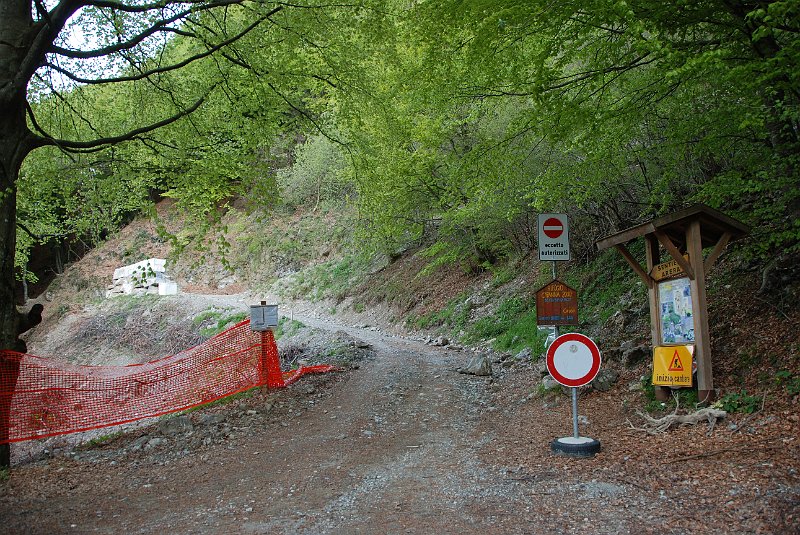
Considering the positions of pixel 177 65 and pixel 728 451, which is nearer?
pixel 728 451

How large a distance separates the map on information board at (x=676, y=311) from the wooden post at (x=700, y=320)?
6.5 inches

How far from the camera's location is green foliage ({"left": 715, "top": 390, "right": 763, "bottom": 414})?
19.1 feet

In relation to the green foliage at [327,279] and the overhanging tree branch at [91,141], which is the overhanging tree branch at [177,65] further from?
the green foliage at [327,279]

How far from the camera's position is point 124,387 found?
A: 32.4 feet

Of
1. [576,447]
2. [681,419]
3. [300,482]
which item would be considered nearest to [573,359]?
[576,447]

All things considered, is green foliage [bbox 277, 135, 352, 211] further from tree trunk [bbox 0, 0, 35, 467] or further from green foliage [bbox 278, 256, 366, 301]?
tree trunk [bbox 0, 0, 35, 467]

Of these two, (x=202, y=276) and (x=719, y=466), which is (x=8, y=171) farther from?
(x=202, y=276)

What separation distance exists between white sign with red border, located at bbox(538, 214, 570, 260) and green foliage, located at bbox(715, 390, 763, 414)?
91.5 inches

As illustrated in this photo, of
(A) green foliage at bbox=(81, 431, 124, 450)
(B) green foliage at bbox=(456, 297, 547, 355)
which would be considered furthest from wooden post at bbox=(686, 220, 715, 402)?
(A) green foliage at bbox=(81, 431, 124, 450)

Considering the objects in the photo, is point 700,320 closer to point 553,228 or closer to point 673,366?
point 673,366

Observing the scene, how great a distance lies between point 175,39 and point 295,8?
90.1 inches

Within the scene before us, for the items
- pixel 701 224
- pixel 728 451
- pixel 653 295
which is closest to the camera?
pixel 728 451

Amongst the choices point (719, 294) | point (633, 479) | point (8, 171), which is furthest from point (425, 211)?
point (633, 479)

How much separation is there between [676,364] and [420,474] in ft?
11.3
